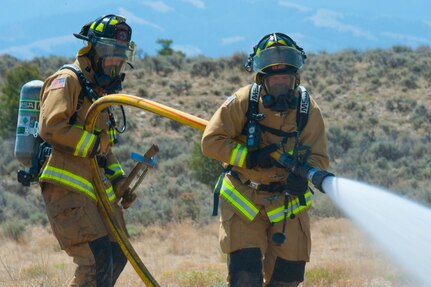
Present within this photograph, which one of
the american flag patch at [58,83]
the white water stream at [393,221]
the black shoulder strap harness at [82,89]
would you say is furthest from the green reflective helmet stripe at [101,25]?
the white water stream at [393,221]

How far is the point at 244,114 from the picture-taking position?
17.8 ft

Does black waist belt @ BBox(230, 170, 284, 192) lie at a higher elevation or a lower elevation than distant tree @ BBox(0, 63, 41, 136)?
higher

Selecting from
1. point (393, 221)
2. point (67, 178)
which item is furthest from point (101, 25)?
point (393, 221)

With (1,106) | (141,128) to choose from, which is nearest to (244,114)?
(1,106)

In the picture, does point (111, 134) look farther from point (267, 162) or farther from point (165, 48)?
point (165, 48)

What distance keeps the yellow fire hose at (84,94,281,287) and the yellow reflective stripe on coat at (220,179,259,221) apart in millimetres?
353

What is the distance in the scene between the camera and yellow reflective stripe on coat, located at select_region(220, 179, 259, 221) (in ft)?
17.6

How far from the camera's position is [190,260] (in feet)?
33.7

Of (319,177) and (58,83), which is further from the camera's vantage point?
(58,83)

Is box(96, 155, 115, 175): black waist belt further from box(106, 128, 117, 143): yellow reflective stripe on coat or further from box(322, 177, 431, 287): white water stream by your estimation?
box(322, 177, 431, 287): white water stream

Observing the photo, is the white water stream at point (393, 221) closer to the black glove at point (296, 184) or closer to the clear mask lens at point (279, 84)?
the black glove at point (296, 184)

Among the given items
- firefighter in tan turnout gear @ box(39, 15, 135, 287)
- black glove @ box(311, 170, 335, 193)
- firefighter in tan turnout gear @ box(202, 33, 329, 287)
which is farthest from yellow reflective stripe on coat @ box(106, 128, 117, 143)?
black glove @ box(311, 170, 335, 193)

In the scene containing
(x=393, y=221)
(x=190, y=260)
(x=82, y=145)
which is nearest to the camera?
(x=393, y=221)

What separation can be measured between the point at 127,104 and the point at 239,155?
1036 millimetres
